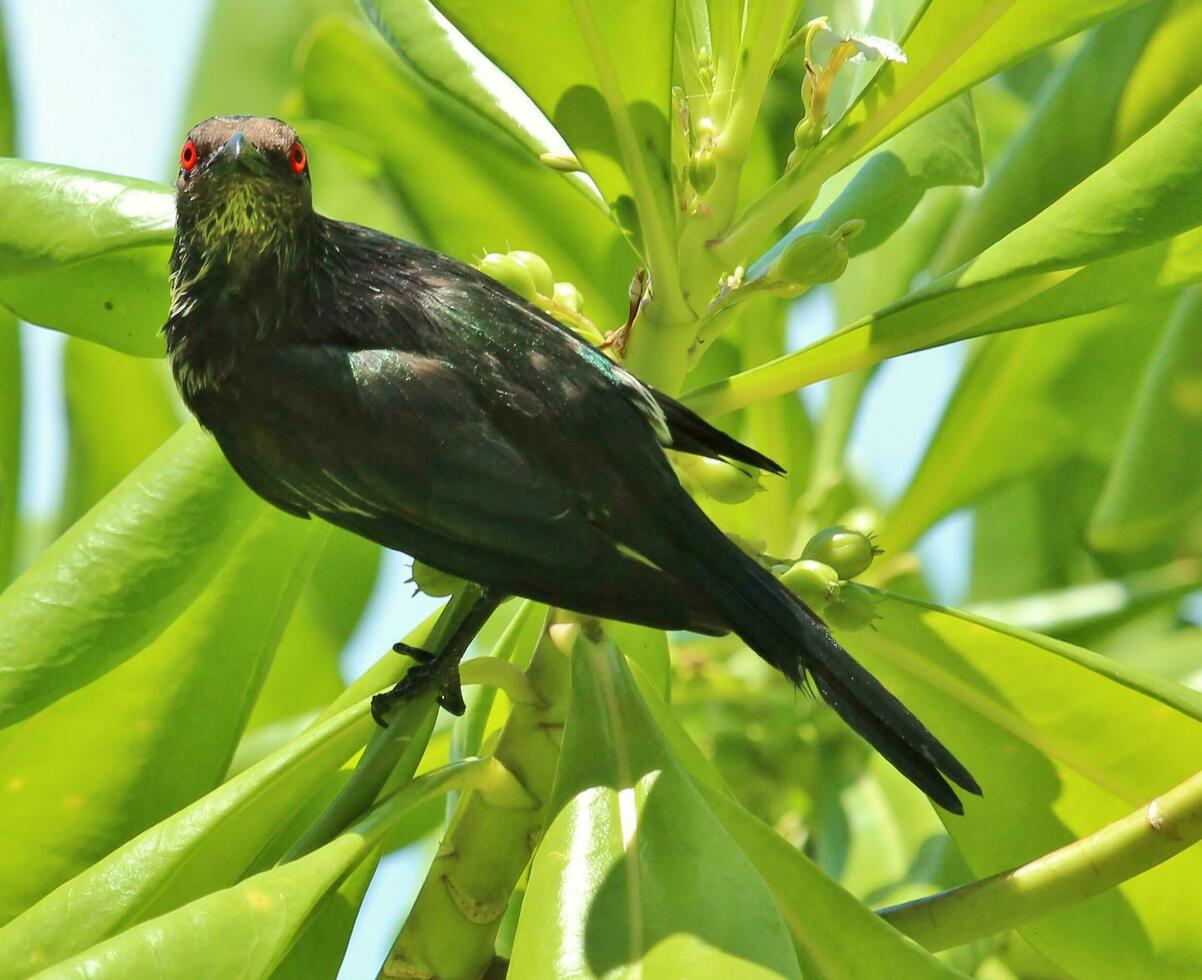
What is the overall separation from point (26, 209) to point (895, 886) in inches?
74.8

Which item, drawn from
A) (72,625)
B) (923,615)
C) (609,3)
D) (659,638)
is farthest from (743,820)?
(609,3)

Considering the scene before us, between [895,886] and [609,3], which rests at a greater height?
[609,3]

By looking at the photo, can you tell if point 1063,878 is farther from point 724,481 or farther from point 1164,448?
point 1164,448

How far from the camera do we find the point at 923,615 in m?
2.19

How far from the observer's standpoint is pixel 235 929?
5.24 feet

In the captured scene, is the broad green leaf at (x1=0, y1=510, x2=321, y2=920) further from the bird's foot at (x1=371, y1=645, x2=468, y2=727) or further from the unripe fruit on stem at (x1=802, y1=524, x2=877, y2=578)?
the unripe fruit on stem at (x1=802, y1=524, x2=877, y2=578)

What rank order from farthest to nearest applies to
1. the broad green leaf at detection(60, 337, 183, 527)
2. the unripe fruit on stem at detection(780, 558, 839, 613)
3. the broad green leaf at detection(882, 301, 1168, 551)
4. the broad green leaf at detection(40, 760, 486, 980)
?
1. the broad green leaf at detection(882, 301, 1168, 551)
2. the broad green leaf at detection(60, 337, 183, 527)
3. the unripe fruit on stem at detection(780, 558, 839, 613)
4. the broad green leaf at detection(40, 760, 486, 980)

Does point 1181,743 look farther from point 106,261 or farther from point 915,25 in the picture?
point 106,261

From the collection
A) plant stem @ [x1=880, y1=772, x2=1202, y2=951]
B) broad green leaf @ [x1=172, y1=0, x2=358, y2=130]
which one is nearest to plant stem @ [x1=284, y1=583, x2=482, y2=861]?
plant stem @ [x1=880, y1=772, x2=1202, y2=951]

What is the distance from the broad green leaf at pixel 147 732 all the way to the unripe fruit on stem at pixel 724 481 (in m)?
0.61

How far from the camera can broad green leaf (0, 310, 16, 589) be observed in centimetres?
261

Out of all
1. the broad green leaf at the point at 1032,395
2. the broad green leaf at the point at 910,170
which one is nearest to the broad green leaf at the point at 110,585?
the broad green leaf at the point at 910,170

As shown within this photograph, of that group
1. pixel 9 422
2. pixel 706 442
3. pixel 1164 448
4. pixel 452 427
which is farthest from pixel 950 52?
pixel 9 422

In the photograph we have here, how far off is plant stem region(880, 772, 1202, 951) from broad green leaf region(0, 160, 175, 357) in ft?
4.59
